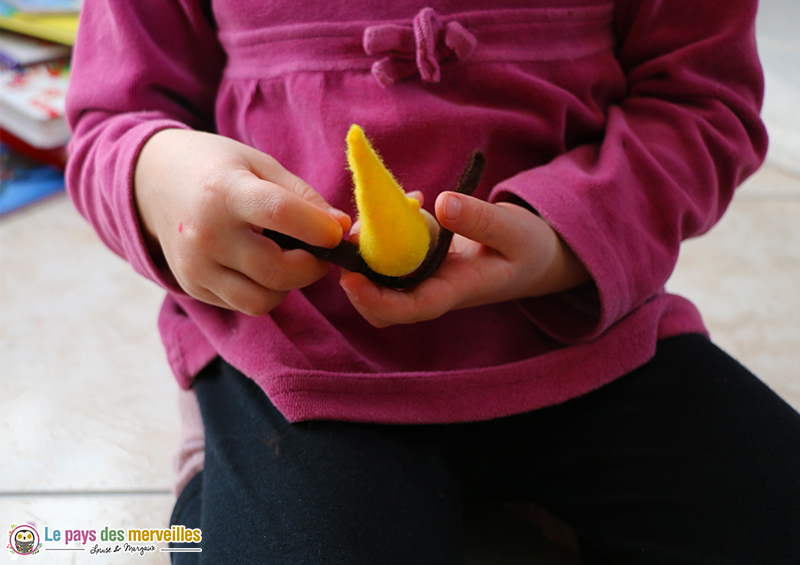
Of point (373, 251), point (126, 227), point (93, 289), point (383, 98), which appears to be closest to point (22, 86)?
point (93, 289)

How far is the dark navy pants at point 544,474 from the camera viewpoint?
0.46m

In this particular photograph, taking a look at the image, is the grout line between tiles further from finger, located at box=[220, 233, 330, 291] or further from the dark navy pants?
finger, located at box=[220, 233, 330, 291]

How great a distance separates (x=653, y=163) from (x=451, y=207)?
246 millimetres

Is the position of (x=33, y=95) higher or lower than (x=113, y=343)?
higher

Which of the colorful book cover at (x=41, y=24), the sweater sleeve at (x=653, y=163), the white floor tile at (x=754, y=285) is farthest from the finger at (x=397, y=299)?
the colorful book cover at (x=41, y=24)

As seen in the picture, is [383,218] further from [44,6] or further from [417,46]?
[44,6]

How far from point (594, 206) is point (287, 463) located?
322 millimetres

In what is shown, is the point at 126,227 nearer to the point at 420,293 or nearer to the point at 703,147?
the point at 420,293

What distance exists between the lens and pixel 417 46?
51 centimetres

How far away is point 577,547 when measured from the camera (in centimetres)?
60

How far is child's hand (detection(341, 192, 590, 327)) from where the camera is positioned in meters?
0.42

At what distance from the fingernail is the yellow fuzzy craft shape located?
22mm

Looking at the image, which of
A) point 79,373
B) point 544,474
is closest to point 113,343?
point 79,373

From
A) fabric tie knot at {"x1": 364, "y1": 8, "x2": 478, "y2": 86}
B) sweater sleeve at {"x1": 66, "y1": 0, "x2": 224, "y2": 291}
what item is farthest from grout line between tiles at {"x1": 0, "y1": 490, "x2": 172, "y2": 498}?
fabric tie knot at {"x1": 364, "y1": 8, "x2": 478, "y2": 86}
